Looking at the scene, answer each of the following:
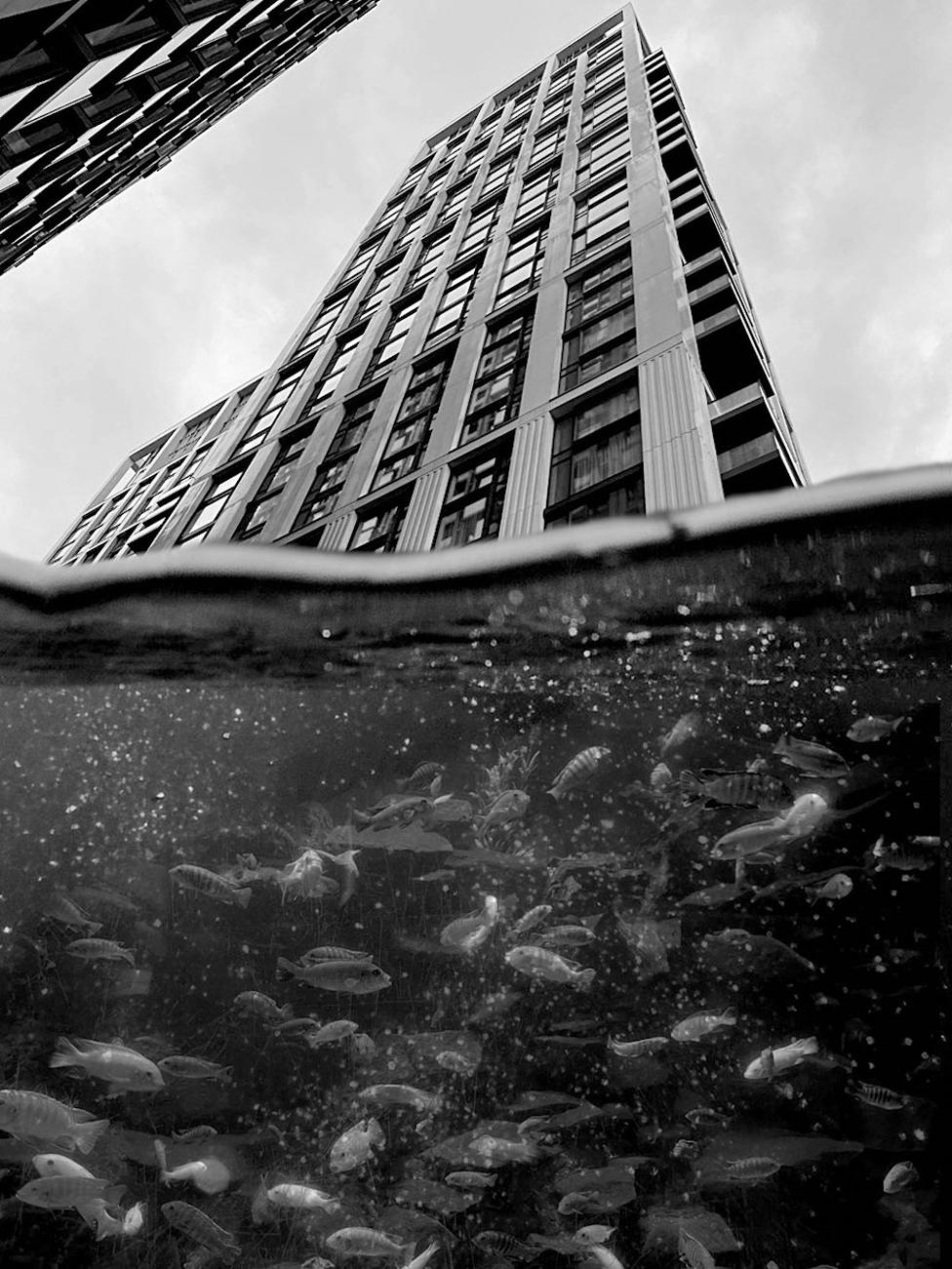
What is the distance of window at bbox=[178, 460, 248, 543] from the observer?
74.8ft

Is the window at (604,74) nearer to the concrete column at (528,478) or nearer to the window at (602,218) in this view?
the window at (602,218)

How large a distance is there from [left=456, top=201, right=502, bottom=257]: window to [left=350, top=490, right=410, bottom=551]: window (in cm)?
1373

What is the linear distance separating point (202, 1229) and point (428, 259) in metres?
29.2

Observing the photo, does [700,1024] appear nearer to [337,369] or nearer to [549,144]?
[337,369]

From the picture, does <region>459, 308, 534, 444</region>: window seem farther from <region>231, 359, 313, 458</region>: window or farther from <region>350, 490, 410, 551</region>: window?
<region>231, 359, 313, 458</region>: window

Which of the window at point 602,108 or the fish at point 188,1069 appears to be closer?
the fish at point 188,1069

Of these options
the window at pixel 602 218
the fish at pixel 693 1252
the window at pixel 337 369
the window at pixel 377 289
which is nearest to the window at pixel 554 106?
the window at pixel 377 289

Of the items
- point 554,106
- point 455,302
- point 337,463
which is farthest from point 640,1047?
point 554,106

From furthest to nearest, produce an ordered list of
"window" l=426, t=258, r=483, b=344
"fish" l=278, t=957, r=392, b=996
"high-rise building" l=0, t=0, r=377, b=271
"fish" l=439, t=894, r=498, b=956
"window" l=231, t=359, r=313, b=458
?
"window" l=231, t=359, r=313, b=458 < "window" l=426, t=258, r=483, b=344 < "high-rise building" l=0, t=0, r=377, b=271 < "fish" l=439, t=894, r=498, b=956 < "fish" l=278, t=957, r=392, b=996

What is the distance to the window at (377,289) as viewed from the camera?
1119 inches

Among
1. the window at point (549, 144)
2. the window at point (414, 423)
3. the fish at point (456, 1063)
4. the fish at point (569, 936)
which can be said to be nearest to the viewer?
the fish at point (456, 1063)

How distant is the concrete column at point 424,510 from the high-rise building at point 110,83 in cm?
911

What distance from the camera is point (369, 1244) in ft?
21.0

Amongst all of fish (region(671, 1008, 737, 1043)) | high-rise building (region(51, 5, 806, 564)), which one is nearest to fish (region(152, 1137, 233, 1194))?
fish (region(671, 1008, 737, 1043))
